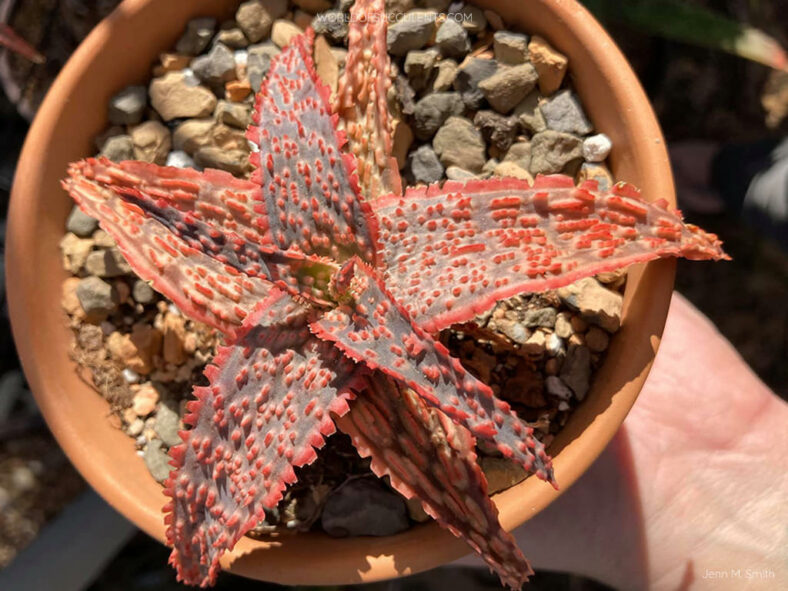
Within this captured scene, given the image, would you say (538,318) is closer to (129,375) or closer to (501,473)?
(501,473)

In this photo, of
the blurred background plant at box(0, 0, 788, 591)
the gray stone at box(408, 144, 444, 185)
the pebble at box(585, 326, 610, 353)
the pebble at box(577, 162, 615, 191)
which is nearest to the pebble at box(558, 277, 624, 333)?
the pebble at box(585, 326, 610, 353)

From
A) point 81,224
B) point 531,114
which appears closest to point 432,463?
point 531,114

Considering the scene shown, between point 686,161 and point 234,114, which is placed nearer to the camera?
point 234,114

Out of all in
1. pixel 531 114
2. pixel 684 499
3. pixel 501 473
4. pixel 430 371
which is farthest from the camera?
pixel 684 499

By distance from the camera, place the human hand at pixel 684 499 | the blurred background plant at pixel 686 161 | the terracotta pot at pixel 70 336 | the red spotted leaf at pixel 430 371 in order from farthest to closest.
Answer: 1. the blurred background plant at pixel 686 161
2. the human hand at pixel 684 499
3. the terracotta pot at pixel 70 336
4. the red spotted leaf at pixel 430 371

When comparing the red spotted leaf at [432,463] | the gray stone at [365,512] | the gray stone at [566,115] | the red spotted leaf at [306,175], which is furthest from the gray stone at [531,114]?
the gray stone at [365,512]

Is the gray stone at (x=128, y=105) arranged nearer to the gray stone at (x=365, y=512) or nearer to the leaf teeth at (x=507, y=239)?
the leaf teeth at (x=507, y=239)

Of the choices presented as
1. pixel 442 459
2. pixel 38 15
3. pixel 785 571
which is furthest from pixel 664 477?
pixel 38 15
